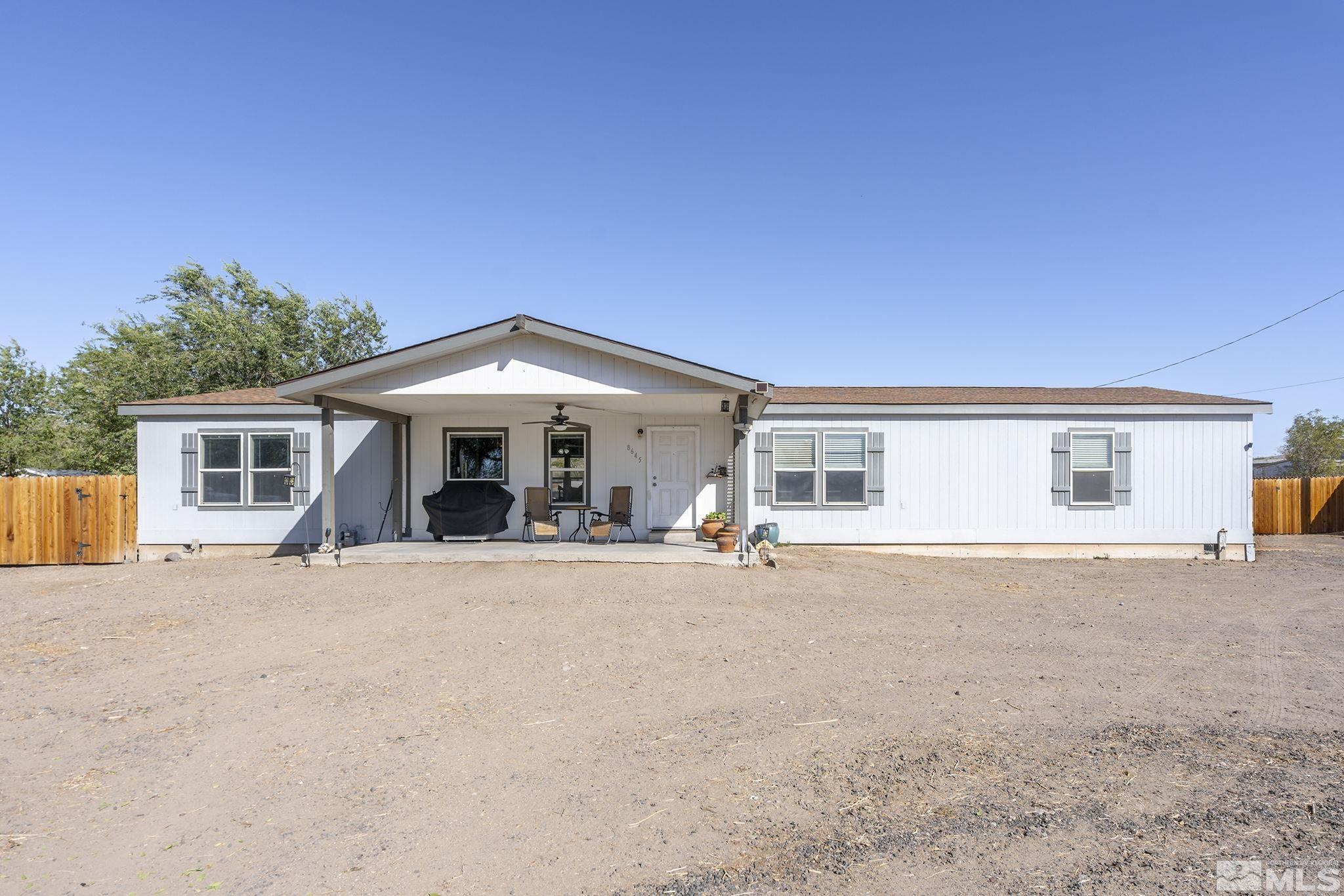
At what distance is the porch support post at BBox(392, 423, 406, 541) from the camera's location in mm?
11391

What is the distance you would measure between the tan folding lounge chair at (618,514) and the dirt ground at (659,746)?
393cm

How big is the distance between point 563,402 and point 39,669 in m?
6.31

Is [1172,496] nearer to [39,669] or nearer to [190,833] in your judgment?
[190,833]

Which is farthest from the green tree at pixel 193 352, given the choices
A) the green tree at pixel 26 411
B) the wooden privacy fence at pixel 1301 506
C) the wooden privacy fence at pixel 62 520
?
the wooden privacy fence at pixel 1301 506

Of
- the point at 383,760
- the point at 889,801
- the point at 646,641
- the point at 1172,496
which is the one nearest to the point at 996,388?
the point at 1172,496

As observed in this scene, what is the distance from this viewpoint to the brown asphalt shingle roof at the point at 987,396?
11211 mm

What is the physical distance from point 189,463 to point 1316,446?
3714 cm

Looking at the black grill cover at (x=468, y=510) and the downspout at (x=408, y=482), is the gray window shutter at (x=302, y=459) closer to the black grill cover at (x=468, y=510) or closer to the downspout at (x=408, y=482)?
the downspout at (x=408, y=482)

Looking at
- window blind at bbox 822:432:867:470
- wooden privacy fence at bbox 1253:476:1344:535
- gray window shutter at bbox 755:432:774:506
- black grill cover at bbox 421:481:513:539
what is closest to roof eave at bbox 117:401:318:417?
black grill cover at bbox 421:481:513:539

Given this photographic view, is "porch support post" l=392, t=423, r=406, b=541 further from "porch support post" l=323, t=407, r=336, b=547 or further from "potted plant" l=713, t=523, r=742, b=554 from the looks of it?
"potted plant" l=713, t=523, r=742, b=554

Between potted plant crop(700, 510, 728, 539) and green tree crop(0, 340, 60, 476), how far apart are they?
24.5 meters

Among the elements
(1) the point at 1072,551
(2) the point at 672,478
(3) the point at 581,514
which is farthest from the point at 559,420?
(1) the point at 1072,551

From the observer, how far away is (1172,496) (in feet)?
36.4
